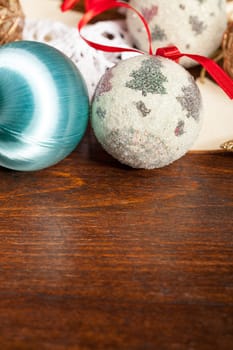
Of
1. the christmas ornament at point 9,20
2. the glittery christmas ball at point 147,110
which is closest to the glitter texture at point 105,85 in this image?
the glittery christmas ball at point 147,110

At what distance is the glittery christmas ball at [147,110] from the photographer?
631mm

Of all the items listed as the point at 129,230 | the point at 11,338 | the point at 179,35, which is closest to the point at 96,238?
the point at 129,230

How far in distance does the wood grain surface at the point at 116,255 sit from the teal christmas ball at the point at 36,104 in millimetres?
67

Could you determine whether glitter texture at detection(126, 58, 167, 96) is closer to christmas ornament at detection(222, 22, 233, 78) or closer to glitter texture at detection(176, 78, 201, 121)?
glitter texture at detection(176, 78, 201, 121)

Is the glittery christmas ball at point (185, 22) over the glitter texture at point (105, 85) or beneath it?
over

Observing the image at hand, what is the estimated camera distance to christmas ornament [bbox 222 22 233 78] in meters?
0.81

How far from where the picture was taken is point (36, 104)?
0.63m

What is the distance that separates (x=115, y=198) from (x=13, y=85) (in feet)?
0.66

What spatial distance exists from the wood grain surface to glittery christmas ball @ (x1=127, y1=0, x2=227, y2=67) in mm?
204

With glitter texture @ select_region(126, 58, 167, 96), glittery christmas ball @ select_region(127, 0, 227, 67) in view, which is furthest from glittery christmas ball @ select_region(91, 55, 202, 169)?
glittery christmas ball @ select_region(127, 0, 227, 67)

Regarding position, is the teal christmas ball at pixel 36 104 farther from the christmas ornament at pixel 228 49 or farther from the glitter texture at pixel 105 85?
the christmas ornament at pixel 228 49

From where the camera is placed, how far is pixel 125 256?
609mm

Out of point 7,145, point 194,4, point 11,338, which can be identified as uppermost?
point 194,4

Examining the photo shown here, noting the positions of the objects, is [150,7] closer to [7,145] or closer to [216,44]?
[216,44]
